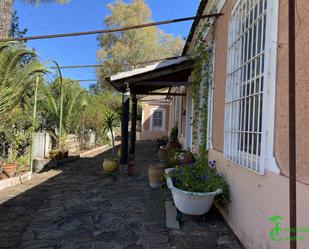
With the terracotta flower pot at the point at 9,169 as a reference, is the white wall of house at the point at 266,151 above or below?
above

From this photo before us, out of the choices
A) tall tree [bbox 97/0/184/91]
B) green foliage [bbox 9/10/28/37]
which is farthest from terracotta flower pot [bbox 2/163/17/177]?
tall tree [bbox 97/0/184/91]

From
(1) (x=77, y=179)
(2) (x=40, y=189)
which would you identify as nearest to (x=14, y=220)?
(2) (x=40, y=189)

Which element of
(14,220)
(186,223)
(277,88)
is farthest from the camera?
(14,220)

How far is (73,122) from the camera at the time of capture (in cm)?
1319

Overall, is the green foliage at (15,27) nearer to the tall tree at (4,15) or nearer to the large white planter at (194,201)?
the tall tree at (4,15)

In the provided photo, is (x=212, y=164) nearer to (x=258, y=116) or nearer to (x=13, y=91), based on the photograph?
(x=258, y=116)

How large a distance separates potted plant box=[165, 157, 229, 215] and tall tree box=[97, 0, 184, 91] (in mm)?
21630

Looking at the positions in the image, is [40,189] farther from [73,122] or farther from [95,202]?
[73,122]

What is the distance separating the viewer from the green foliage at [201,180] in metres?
3.90

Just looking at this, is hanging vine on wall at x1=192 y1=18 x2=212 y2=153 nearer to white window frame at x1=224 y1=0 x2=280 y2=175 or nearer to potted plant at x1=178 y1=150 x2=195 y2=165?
potted plant at x1=178 y1=150 x2=195 y2=165

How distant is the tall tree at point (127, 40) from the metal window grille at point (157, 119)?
5.91 m

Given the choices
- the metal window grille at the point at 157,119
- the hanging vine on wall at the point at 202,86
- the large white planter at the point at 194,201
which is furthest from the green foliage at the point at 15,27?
the large white planter at the point at 194,201

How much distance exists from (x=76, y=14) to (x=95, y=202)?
18919 millimetres

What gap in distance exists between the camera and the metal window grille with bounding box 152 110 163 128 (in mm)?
21984
